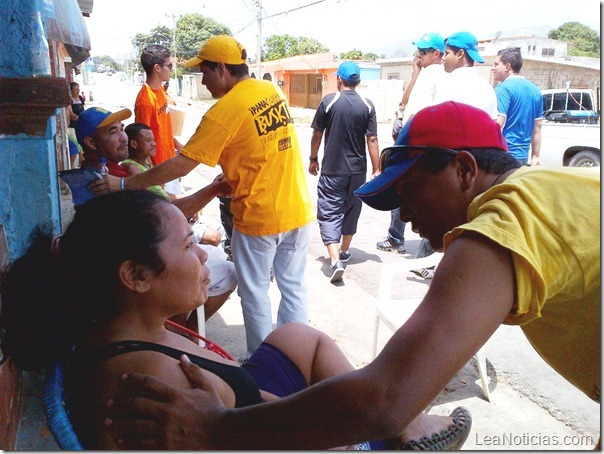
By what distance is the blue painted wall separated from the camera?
2.12 m

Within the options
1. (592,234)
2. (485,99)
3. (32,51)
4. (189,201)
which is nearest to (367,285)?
(485,99)

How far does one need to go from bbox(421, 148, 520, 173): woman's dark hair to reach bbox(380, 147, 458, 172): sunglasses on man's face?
0.03ft

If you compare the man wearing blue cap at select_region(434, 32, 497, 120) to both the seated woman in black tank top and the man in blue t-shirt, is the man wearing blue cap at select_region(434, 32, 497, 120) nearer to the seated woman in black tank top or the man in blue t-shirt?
the man in blue t-shirt

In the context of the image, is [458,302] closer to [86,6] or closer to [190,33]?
[86,6]

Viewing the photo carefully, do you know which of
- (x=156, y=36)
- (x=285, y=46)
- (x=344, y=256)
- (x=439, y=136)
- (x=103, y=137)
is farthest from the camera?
(x=285, y=46)

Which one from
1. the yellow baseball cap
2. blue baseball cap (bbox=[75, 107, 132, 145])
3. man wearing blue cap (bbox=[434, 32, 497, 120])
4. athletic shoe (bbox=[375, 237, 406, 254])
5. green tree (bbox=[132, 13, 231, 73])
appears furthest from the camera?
green tree (bbox=[132, 13, 231, 73])

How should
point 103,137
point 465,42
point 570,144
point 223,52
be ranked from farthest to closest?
point 570,144 < point 465,42 < point 103,137 < point 223,52

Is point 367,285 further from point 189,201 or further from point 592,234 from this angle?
point 592,234

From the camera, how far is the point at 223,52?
2922 mm

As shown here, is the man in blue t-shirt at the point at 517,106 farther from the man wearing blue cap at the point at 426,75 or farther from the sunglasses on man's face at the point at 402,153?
the sunglasses on man's face at the point at 402,153

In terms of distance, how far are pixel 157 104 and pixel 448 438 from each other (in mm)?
3778

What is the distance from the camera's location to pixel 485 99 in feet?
13.4

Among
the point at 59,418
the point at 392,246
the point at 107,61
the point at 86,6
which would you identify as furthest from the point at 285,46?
the point at 107,61

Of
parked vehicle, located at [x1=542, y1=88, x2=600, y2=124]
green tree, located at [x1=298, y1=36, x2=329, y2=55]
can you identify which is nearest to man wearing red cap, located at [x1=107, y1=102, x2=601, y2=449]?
parked vehicle, located at [x1=542, y1=88, x2=600, y2=124]
